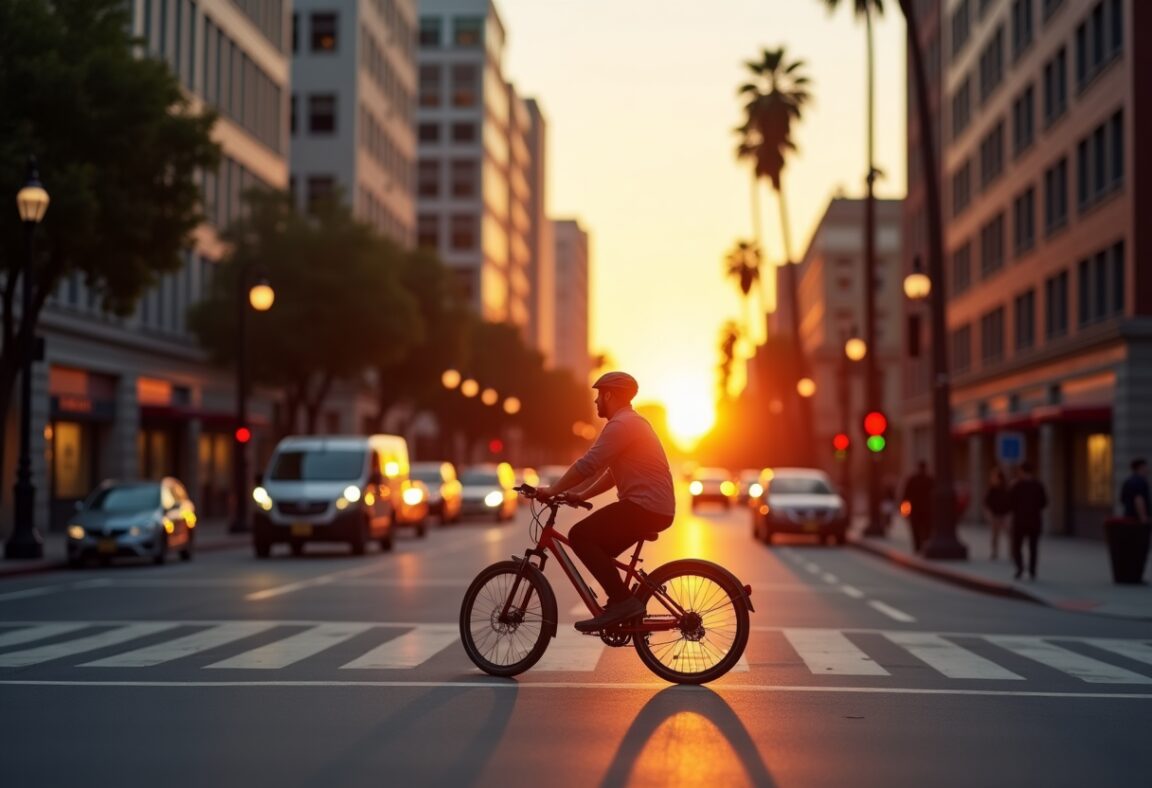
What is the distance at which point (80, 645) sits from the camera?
14.2m

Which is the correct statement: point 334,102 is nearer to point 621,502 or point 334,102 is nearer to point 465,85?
point 465,85

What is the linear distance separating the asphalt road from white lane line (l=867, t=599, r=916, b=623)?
0.16m

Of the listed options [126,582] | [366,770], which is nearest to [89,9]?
[126,582]

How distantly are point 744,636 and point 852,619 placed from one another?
6.85m

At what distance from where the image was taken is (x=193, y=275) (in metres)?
54.1

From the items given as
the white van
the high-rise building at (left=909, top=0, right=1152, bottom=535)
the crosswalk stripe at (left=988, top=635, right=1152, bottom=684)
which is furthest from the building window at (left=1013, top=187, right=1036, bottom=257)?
the crosswalk stripe at (left=988, top=635, right=1152, bottom=684)

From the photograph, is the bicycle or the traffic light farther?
the traffic light

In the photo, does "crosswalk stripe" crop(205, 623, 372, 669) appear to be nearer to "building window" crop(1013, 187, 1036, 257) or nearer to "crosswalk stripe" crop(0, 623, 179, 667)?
"crosswalk stripe" crop(0, 623, 179, 667)

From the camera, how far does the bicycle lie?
441 inches

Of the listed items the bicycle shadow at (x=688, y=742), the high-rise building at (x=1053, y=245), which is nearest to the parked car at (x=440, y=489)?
the high-rise building at (x=1053, y=245)

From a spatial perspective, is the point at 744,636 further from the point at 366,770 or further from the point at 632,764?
the point at 366,770

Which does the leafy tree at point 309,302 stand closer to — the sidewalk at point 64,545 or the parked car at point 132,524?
the sidewalk at point 64,545

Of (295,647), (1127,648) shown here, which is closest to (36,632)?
(295,647)

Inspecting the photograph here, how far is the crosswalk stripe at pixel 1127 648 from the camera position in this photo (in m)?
14.1
